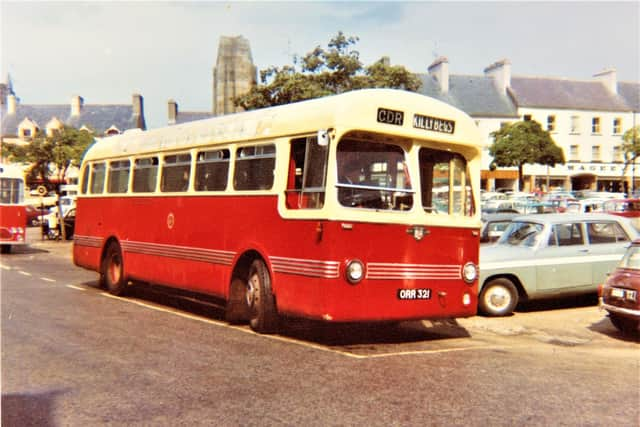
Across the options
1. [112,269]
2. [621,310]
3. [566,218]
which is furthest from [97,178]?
[621,310]

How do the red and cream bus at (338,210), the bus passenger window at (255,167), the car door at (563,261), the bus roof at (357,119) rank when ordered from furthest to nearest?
the car door at (563,261) → the bus passenger window at (255,167) → the bus roof at (357,119) → the red and cream bus at (338,210)

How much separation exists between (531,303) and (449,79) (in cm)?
5194

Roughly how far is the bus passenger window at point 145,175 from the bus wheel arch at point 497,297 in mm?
6092

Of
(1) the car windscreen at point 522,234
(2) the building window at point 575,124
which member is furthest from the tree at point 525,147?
(1) the car windscreen at point 522,234

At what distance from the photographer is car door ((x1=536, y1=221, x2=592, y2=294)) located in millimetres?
11727

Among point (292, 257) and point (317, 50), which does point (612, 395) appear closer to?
point (292, 257)

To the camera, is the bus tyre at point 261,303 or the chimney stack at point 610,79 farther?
the chimney stack at point 610,79

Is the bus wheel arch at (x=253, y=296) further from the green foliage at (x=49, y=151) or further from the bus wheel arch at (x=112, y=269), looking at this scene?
the green foliage at (x=49, y=151)

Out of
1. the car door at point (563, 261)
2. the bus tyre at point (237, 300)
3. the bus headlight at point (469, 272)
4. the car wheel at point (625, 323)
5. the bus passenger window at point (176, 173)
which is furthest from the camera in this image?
the car door at point (563, 261)

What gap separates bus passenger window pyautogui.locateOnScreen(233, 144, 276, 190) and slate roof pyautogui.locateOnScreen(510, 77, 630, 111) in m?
54.2

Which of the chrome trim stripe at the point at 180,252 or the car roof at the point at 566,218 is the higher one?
the car roof at the point at 566,218

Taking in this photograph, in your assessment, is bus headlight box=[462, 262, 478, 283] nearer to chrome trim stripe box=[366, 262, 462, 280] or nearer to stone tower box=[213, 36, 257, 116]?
chrome trim stripe box=[366, 262, 462, 280]

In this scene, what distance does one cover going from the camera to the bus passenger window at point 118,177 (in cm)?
1326

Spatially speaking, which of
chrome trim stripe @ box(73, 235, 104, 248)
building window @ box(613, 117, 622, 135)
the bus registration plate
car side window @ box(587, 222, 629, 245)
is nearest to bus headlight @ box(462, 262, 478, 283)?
the bus registration plate
